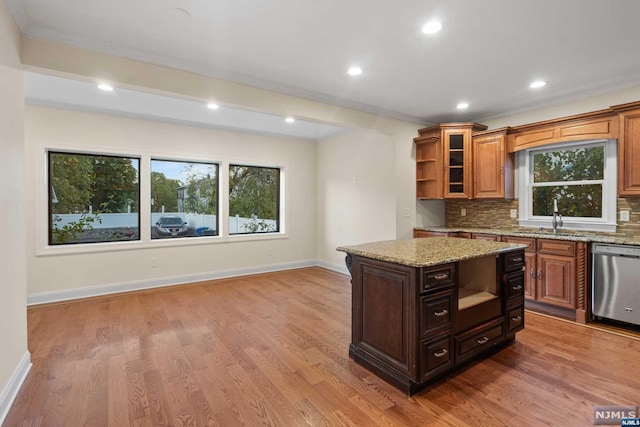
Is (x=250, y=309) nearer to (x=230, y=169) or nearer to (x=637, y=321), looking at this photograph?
(x=230, y=169)

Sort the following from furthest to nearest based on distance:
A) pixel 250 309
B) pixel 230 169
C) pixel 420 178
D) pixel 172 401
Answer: pixel 230 169
pixel 420 178
pixel 250 309
pixel 172 401

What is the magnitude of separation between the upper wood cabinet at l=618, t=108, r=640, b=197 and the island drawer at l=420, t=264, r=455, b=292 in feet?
8.49

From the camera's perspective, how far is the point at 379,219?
5.14m

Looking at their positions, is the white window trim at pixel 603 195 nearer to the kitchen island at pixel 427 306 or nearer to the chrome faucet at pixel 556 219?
the chrome faucet at pixel 556 219

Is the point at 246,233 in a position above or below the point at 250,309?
above

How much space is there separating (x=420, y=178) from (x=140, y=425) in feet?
15.0

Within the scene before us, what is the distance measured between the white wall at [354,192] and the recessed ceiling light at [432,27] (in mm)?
2389

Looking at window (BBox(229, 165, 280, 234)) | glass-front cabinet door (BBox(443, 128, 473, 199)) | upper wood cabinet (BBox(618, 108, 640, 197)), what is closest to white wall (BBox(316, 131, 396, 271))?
glass-front cabinet door (BBox(443, 128, 473, 199))

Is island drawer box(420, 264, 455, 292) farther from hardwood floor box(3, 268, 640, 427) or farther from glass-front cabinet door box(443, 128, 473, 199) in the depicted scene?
glass-front cabinet door box(443, 128, 473, 199)

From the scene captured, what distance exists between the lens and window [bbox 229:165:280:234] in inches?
228

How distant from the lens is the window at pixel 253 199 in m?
5.80

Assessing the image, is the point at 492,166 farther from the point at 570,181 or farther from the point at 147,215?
the point at 147,215

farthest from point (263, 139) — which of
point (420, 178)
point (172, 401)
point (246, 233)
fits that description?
point (172, 401)

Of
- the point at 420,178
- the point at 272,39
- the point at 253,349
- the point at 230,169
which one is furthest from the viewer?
the point at 230,169
